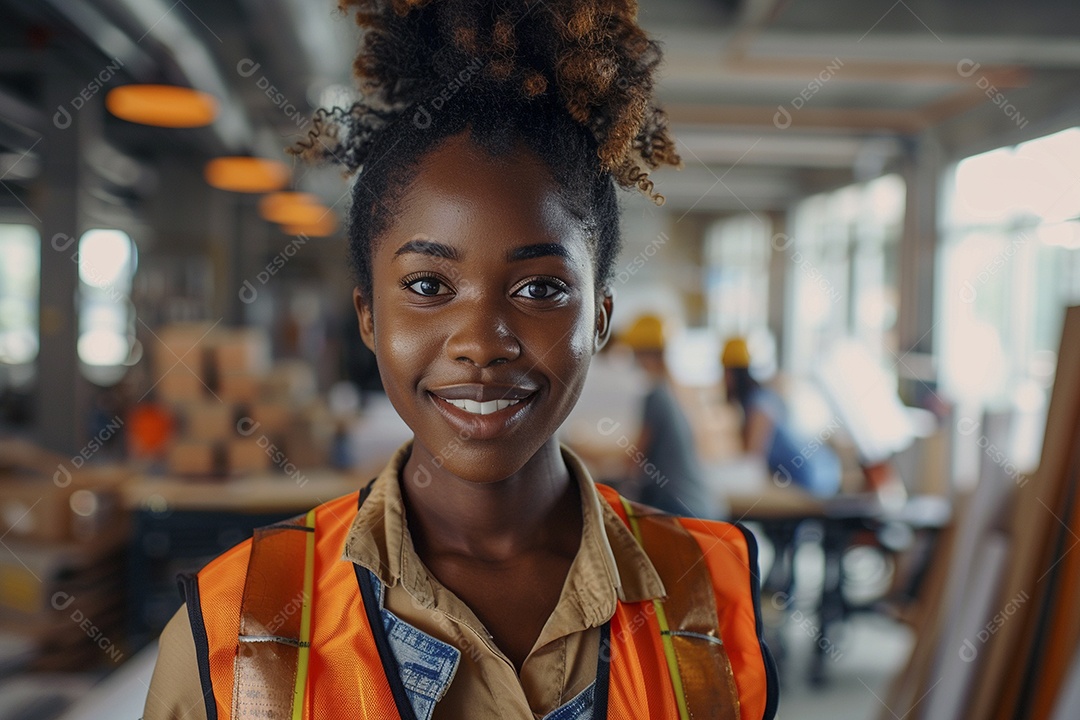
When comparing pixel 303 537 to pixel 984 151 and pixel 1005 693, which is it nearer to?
pixel 1005 693

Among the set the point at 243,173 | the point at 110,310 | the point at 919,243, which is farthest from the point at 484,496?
the point at 110,310

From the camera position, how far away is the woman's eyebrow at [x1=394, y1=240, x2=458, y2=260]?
1025mm

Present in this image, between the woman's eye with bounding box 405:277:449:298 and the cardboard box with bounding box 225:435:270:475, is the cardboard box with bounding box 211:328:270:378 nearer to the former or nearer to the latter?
the cardboard box with bounding box 225:435:270:475

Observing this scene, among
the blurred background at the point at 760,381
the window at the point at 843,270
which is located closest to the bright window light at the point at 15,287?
the blurred background at the point at 760,381

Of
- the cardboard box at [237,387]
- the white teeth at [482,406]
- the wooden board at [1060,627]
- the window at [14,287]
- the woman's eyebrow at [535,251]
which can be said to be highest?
the window at [14,287]

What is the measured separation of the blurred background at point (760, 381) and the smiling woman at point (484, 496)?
0.76 ft

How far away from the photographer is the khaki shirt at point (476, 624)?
1012 mm

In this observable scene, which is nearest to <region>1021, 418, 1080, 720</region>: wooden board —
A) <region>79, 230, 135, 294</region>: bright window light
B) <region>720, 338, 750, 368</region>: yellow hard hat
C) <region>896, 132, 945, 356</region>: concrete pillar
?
<region>720, 338, 750, 368</region>: yellow hard hat

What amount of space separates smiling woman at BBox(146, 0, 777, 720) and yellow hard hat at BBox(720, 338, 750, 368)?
648cm

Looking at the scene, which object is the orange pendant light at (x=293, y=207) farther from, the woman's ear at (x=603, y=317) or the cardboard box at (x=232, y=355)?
the woman's ear at (x=603, y=317)

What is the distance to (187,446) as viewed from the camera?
175 inches

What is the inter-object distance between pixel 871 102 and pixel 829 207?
10.5 feet

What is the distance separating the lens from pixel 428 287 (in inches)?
41.5

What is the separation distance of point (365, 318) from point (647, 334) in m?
3.39
